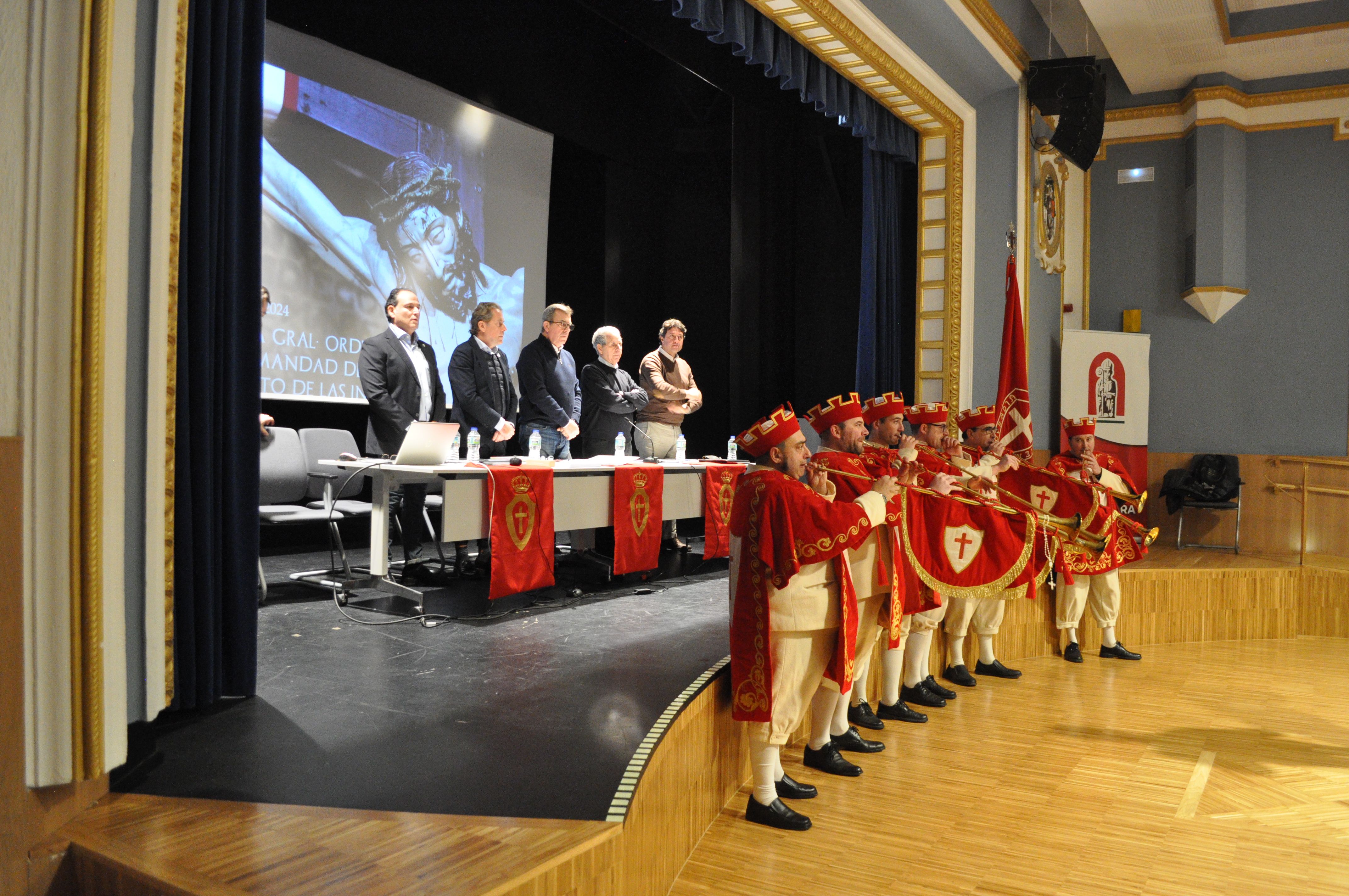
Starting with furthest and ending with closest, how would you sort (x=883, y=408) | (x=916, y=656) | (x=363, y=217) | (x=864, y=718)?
1. (x=363, y=217)
2. (x=916, y=656)
3. (x=883, y=408)
4. (x=864, y=718)

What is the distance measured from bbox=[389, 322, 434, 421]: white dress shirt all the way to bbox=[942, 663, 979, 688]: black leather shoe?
9.38 feet

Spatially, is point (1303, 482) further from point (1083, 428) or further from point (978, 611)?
→ point (978, 611)

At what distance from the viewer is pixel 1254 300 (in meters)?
7.49

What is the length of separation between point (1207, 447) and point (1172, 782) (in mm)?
5315

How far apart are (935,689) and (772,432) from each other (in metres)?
1.95

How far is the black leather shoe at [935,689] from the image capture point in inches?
161

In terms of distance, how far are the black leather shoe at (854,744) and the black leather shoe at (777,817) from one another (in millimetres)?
641

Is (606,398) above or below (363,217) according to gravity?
below

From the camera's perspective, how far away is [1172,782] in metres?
3.18

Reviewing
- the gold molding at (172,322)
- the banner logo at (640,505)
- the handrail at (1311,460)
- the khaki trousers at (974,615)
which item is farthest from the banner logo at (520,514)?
the handrail at (1311,460)

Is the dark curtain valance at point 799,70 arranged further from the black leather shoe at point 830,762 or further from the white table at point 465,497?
the black leather shoe at point 830,762

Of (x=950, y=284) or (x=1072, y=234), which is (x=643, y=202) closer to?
(x=950, y=284)

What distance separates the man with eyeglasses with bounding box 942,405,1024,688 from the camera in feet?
14.6

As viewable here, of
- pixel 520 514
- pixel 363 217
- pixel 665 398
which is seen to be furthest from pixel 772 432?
pixel 363 217
